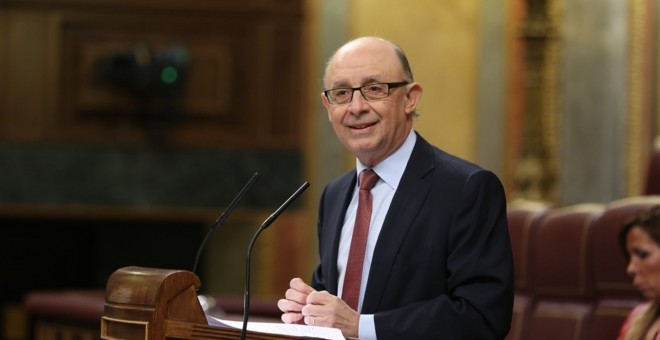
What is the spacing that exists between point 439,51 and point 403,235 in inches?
205

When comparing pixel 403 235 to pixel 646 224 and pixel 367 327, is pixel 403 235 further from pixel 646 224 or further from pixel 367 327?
pixel 646 224

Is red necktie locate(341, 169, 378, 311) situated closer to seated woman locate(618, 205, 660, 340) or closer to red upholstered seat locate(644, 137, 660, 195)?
seated woman locate(618, 205, 660, 340)

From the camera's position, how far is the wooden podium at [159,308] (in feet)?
7.26

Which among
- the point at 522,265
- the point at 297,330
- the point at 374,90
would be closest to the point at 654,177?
the point at 522,265

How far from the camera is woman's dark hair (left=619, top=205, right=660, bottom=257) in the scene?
355cm

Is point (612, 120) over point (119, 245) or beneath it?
over

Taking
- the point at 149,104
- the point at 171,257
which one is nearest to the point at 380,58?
the point at 149,104

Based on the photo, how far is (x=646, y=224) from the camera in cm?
357

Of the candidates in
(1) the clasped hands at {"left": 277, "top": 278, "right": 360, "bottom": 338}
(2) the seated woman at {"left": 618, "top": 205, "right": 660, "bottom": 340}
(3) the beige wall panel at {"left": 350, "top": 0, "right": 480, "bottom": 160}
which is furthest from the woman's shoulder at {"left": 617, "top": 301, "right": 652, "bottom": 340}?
(3) the beige wall panel at {"left": 350, "top": 0, "right": 480, "bottom": 160}

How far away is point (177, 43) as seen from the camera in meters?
7.55

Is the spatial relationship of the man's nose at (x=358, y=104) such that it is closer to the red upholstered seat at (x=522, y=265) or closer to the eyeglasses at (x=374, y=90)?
the eyeglasses at (x=374, y=90)

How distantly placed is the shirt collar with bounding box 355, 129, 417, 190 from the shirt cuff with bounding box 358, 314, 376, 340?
1.15 ft

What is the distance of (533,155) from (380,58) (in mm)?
4015

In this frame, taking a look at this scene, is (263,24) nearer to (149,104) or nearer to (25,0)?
(149,104)
